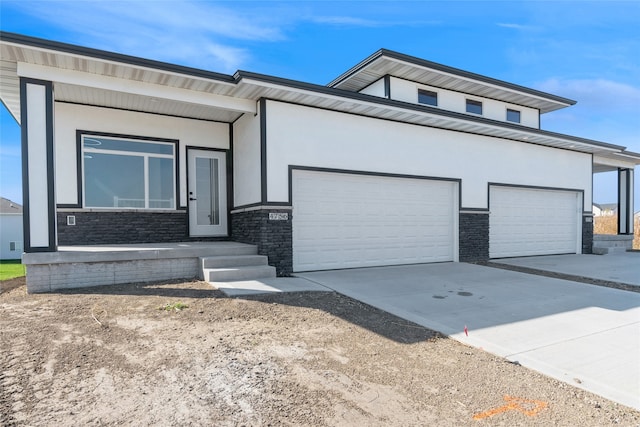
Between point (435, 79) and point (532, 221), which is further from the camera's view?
point (532, 221)

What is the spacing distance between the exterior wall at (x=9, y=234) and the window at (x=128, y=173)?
18460mm

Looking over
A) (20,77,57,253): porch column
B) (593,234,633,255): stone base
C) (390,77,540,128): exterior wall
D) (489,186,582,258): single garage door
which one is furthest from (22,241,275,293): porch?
(593,234,633,255): stone base

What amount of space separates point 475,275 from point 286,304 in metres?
5.36

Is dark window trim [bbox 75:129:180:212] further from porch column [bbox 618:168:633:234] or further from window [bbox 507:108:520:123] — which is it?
porch column [bbox 618:168:633:234]

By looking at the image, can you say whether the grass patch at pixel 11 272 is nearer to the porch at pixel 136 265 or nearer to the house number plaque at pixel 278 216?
the porch at pixel 136 265

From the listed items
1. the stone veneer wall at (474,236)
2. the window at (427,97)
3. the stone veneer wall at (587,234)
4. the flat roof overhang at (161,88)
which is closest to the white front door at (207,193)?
the flat roof overhang at (161,88)

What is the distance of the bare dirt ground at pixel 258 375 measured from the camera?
281cm

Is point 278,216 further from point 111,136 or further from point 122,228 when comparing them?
point 111,136

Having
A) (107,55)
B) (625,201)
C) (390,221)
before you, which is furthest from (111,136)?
(625,201)

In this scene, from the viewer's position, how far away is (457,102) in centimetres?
1330

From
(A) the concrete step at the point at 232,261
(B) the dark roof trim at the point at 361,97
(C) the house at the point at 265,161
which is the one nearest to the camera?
(C) the house at the point at 265,161

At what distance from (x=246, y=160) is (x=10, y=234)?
21.9 metres

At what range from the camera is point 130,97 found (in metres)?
8.32

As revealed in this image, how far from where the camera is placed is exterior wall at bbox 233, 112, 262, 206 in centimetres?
859
